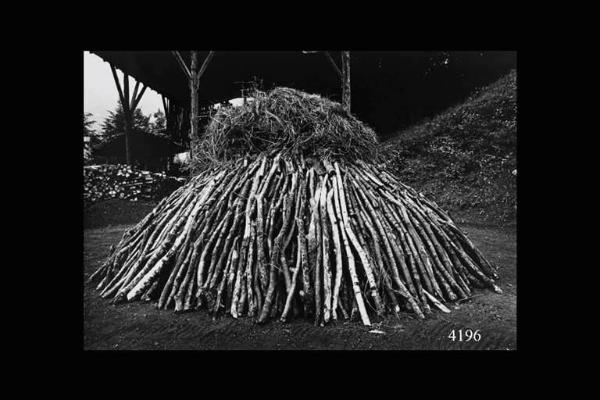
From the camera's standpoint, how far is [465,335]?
3.25 meters

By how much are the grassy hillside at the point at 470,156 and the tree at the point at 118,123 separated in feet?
34.6

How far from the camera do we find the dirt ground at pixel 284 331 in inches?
124

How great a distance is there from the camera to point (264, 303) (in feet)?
11.6

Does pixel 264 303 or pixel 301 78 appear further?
pixel 301 78

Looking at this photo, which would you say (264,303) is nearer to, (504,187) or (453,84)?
(504,187)

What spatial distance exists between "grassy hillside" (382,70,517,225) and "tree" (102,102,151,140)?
10.6 m

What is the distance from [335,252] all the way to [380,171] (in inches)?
77.9

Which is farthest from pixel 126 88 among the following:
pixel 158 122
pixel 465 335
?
pixel 465 335

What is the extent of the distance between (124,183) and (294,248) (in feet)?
30.8

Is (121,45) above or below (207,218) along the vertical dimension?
above

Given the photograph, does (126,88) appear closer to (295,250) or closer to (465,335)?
(295,250)

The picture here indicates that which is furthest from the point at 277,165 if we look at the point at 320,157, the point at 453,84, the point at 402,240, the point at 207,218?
the point at 453,84

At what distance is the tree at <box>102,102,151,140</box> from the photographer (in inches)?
567

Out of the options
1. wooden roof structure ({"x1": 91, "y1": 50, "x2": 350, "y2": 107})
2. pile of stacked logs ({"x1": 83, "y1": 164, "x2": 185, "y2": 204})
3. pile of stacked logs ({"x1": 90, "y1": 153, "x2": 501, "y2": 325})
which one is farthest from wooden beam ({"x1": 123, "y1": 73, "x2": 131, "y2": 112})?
pile of stacked logs ({"x1": 90, "y1": 153, "x2": 501, "y2": 325})
